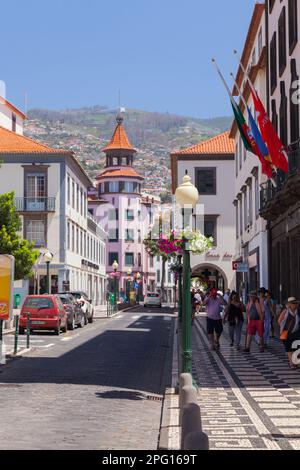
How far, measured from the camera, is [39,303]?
3050 cm

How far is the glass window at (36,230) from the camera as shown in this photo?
58.8 m

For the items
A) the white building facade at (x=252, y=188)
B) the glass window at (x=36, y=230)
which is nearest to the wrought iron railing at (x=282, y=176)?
the white building facade at (x=252, y=188)

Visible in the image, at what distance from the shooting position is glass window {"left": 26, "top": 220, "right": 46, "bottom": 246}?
58.8 meters

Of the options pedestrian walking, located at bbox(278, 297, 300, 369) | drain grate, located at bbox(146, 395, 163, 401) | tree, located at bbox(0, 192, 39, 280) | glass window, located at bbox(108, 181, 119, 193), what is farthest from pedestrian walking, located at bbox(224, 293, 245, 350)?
glass window, located at bbox(108, 181, 119, 193)

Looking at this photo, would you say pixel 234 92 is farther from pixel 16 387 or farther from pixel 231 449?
pixel 231 449

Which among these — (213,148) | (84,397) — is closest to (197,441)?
(84,397)

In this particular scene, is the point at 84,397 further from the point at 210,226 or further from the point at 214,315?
the point at 210,226

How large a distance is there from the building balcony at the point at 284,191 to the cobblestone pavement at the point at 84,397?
591cm

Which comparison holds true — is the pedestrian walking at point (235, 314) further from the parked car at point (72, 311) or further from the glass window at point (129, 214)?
the glass window at point (129, 214)

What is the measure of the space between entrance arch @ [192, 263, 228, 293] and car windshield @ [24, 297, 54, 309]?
28646mm

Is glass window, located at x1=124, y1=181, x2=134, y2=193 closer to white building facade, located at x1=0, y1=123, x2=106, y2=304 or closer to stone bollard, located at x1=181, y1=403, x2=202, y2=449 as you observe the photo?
white building facade, located at x1=0, y1=123, x2=106, y2=304

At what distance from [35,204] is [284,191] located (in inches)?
1443
